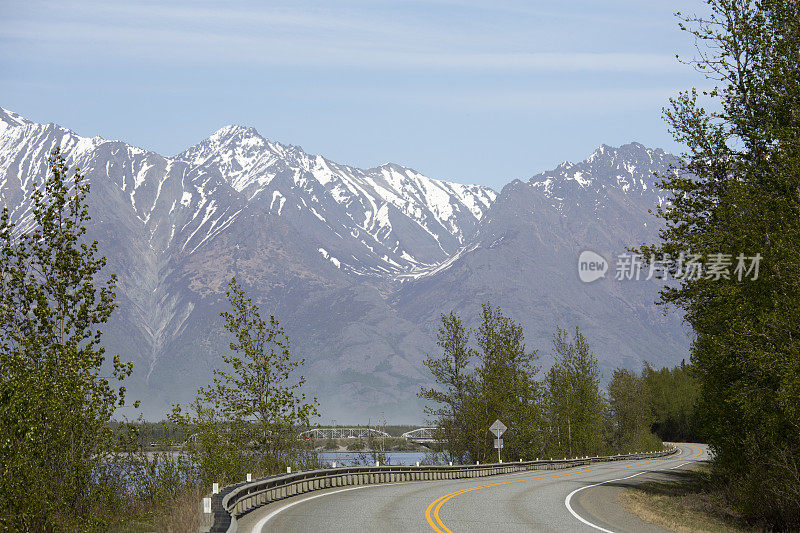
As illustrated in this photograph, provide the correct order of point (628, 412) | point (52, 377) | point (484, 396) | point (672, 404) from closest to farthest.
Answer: point (52, 377) < point (484, 396) < point (628, 412) < point (672, 404)

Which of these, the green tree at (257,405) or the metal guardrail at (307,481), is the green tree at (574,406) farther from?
the green tree at (257,405)

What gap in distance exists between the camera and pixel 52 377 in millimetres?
21469

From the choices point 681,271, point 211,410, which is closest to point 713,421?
point 681,271

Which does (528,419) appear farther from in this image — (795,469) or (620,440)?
(620,440)

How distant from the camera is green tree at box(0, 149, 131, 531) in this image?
18.2 m

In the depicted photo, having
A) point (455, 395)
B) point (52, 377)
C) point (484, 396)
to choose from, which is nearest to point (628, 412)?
point (455, 395)

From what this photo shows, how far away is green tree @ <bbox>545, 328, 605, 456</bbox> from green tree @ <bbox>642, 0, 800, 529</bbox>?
4800cm

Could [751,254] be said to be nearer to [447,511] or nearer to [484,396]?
[447,511]

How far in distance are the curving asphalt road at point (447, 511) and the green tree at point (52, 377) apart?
13.3 ft

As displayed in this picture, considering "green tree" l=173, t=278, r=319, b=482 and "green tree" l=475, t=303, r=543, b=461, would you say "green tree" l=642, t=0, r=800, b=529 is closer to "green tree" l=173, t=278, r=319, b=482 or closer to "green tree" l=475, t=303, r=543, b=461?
"green tree" l=173, t=278, r=319, b=482

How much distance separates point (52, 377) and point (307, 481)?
1271 cm

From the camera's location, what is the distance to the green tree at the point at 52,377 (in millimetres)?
18234

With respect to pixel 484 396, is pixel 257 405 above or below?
below

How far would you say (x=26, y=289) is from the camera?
882 inches
